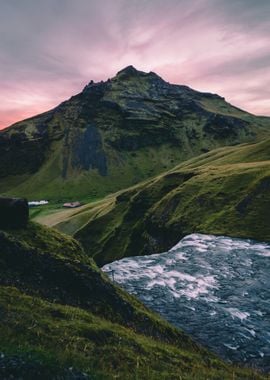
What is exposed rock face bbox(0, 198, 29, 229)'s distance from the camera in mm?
33969

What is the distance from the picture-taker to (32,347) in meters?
19.0

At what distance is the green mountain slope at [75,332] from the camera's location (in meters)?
18.6

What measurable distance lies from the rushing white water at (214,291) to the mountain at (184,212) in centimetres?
1437

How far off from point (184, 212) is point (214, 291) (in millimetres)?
49481

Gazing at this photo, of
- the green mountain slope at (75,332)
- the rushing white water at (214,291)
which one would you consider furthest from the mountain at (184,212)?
the green mountain slope at (75,332)

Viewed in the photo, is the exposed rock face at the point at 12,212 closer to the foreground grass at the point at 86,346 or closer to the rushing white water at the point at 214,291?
the foreground grass at the point at 86,346

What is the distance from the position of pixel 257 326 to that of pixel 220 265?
56.3ft

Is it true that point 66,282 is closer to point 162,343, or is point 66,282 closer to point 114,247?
point 162,343

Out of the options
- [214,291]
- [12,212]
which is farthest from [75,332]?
[214,291]

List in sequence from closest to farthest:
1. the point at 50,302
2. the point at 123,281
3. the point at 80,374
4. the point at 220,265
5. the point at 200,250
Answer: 1. the point at 80,374
2. the point at 50,302
3. the point at 123,281
4. the point at 220,265
5. the point at 200,250

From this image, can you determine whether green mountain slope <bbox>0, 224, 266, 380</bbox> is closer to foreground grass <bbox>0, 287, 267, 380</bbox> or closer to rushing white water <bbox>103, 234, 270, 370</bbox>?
foreground grass <bbox>0, 287, 267, 380</bbox>

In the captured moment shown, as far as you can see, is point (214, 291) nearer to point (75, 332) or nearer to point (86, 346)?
point (75, 332)

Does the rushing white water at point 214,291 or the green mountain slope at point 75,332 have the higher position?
the green mountain slope at point 75,332

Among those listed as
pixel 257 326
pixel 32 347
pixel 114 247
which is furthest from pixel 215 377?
pixel 114 247
